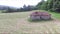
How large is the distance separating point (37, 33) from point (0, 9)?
57.6 feet

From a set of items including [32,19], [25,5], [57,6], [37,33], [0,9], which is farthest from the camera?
[25,5]

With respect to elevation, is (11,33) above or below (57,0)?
below

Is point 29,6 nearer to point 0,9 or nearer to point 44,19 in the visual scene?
point 0,9

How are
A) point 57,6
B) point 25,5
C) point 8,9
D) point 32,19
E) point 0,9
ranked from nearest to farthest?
point 32,19 → point 57,6 → point 8,9 → point 0,9 → point 25,5

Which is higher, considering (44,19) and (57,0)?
(57,0)

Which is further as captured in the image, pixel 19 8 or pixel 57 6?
pixel 19 8

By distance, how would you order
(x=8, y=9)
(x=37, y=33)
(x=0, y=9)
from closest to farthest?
(x=37, y=33) < (x=8, y=9) < (x=0, y=9)

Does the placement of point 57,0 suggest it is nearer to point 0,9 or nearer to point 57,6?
point 57,6

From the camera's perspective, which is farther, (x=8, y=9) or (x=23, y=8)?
(x=23, y=8)

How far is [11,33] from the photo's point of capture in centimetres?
693

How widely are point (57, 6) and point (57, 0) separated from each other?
2.90 feet

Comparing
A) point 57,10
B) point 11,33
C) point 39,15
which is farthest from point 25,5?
point 11,33

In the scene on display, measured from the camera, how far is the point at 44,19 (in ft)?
37.4

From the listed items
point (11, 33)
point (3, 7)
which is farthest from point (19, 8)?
point (11, 33)
